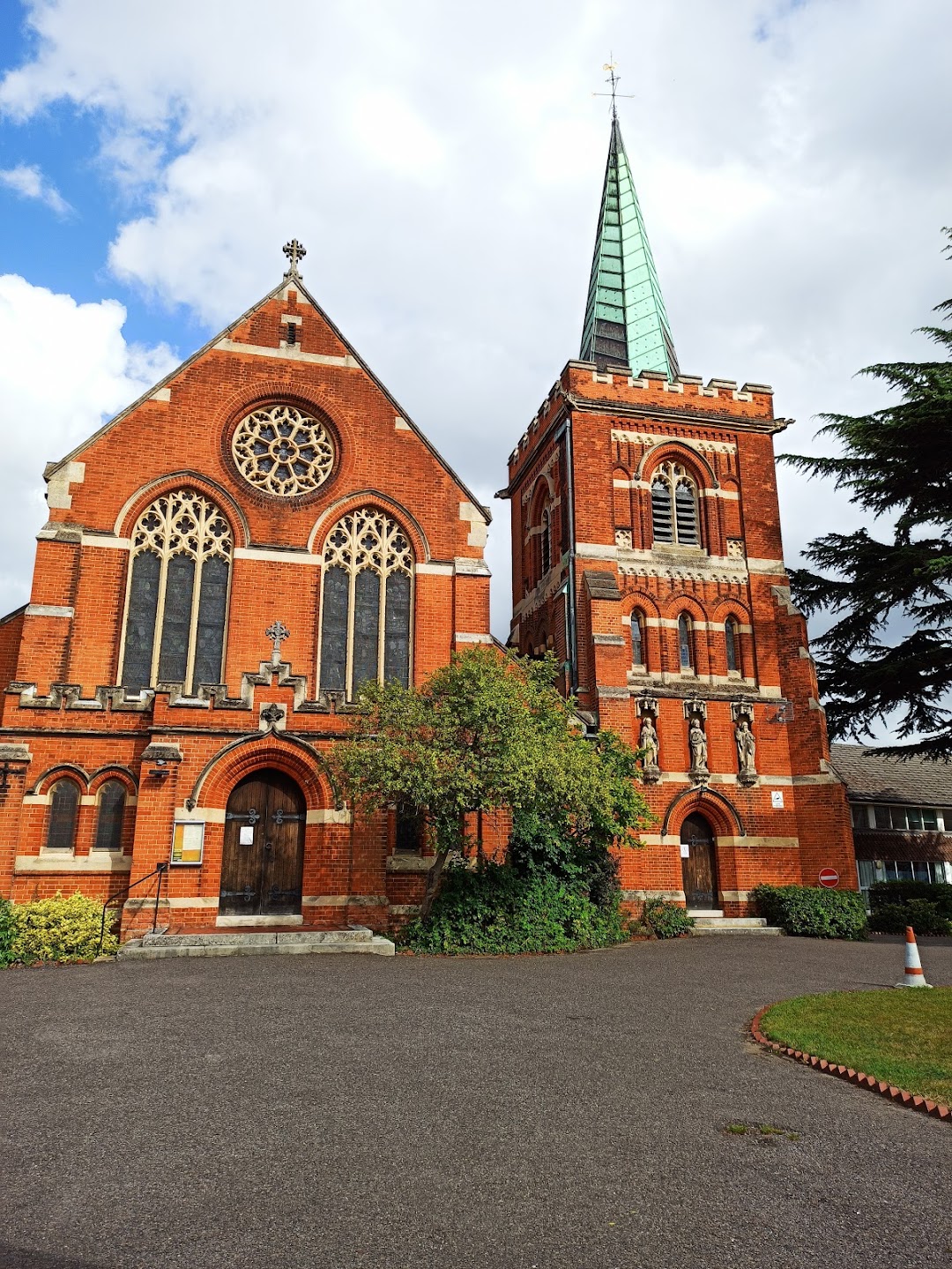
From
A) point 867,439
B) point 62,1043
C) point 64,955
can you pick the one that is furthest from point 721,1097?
point 867,439

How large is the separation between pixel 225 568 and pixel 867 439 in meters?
17.3

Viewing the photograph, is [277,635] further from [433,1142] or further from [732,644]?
[433,1142]

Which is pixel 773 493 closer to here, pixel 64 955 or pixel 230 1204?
pixel 64 955

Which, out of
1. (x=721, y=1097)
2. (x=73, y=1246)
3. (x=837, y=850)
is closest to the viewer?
(x=73, y=1246)

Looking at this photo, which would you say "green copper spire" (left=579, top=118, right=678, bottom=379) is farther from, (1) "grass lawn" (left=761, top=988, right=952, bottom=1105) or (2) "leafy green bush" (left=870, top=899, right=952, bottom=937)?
(1) "grass lawn" (left=761, top=988, right=952, bottom=1105)

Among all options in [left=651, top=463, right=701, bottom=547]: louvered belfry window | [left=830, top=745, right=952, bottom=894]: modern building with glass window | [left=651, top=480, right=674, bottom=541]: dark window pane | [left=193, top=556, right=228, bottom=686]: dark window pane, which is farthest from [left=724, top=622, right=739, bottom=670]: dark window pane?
[left=193, top=556, right=228, bottom=686]: dark window pane

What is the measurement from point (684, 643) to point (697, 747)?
313cm

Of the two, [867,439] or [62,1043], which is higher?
[867,439]

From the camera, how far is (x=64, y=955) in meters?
13.8

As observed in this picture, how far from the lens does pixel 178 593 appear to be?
19.5m

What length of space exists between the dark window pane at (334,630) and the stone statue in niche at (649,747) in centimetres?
804

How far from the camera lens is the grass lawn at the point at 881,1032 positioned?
771 cm

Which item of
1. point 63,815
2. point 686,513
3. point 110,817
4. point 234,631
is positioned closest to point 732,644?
point 686,513

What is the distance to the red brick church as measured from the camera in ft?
56.7
